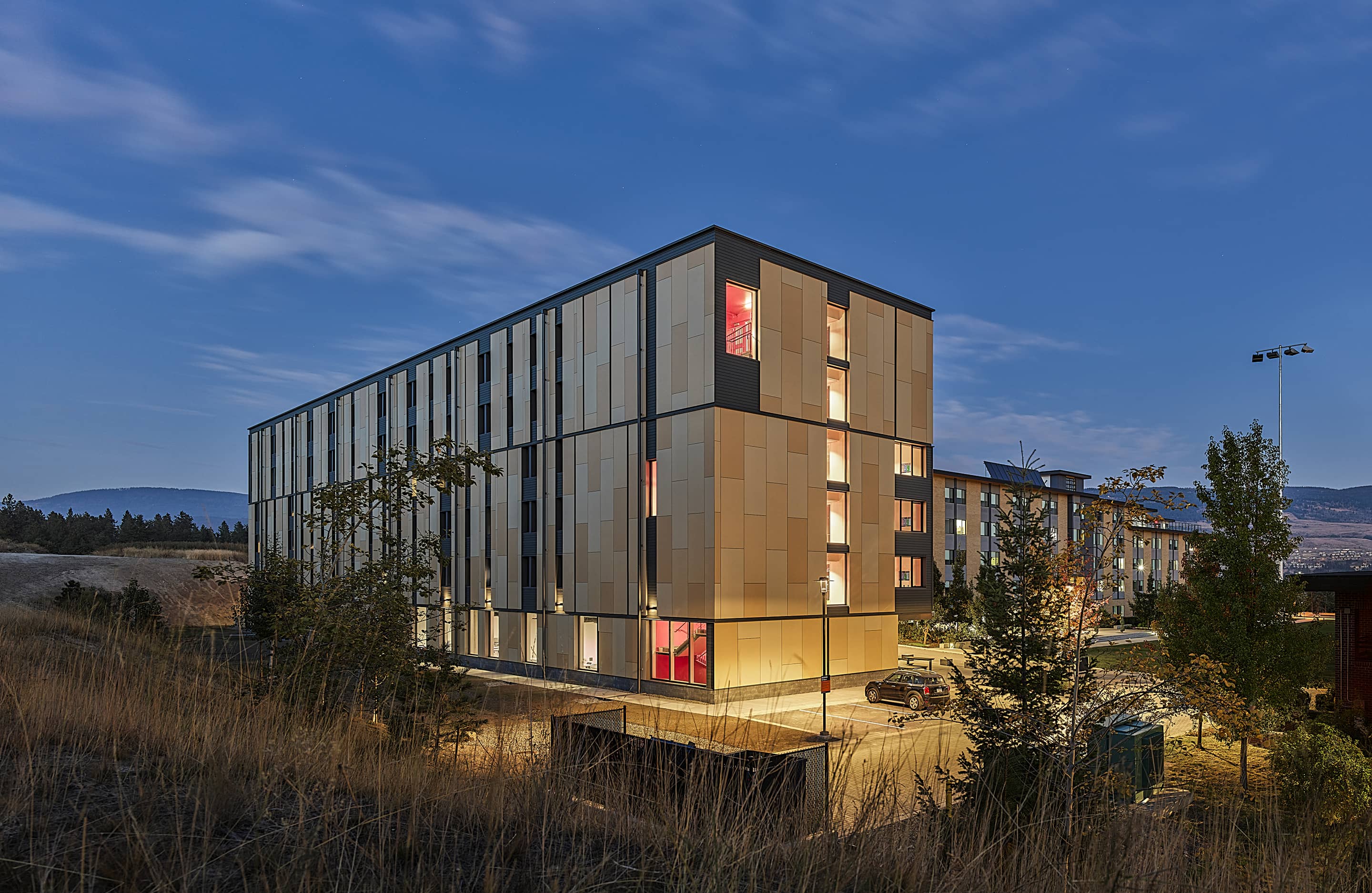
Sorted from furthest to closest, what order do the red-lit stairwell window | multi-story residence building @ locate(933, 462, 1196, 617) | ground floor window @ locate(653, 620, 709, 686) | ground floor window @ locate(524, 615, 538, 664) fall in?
multi-story residence building @ locate(933, 462, 1196, 617) → ground floor window @ locate(524, 615, 538, 664) → the red-lit stairwell window → ground floor window @ locate(653, 620, 709, 686)

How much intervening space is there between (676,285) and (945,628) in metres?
35.5

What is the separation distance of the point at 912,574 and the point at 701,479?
594 inches

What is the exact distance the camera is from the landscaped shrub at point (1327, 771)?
1389cm

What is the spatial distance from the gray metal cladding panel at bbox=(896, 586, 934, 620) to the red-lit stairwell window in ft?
48.1

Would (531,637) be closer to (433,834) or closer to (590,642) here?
(590,642)

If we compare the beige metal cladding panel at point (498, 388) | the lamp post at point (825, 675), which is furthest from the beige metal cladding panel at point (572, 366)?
the lamp post at point (825, 675)

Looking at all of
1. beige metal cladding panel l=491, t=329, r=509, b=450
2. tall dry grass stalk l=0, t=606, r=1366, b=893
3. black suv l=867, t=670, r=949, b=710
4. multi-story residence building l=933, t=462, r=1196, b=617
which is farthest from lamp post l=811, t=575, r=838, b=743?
multi-story residence building l=933, t=462, r=1196, b=617

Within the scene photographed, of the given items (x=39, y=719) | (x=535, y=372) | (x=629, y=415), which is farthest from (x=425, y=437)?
(x=39, y=719)

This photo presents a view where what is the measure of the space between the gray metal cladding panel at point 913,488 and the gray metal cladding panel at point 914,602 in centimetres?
441

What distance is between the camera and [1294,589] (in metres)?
18.5

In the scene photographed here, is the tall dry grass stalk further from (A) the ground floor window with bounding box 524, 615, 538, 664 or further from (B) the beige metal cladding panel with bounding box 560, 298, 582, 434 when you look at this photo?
(A) the ground floor window with bounding box 524, 615, 538, 664

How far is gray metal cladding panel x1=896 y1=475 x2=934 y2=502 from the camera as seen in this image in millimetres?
39125

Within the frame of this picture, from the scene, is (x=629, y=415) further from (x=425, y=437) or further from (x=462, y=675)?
(x=462, y=675)

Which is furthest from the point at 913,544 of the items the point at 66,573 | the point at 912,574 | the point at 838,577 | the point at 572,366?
the point at 66,573
